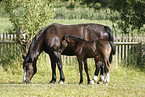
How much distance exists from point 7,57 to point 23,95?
799 centimetres

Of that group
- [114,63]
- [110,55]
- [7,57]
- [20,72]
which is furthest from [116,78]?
[7,57]

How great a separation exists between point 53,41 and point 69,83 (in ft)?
Result: 5.85

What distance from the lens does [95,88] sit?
936cm

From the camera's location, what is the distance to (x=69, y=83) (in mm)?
11297

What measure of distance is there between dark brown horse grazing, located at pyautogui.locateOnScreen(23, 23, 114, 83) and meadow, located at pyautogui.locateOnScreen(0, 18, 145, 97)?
26.5 inches

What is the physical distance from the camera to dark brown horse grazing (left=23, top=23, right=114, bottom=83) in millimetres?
11328

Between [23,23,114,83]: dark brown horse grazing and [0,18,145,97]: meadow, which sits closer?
[0,18,145,97]: meadow

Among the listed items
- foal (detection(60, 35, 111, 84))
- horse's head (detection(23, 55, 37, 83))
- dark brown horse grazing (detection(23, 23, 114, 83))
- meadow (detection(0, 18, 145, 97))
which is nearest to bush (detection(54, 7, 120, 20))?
meadow (detection(0, 18, 145, 97))

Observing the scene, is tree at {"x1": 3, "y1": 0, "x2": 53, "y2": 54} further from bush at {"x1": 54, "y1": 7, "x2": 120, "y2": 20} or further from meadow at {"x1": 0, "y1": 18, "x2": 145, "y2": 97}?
bush at {"x1": 54, "y1": 7, "x2": 120, "y2": 20}

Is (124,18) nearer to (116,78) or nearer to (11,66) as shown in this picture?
(116,78)

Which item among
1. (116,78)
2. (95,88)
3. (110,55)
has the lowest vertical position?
(116,78)

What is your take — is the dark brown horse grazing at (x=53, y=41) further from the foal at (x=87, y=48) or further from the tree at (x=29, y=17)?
the tree at (x=29, y=17)

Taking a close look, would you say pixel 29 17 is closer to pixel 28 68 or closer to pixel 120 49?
pixel 28 68

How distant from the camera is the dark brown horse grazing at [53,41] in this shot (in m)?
11.3
